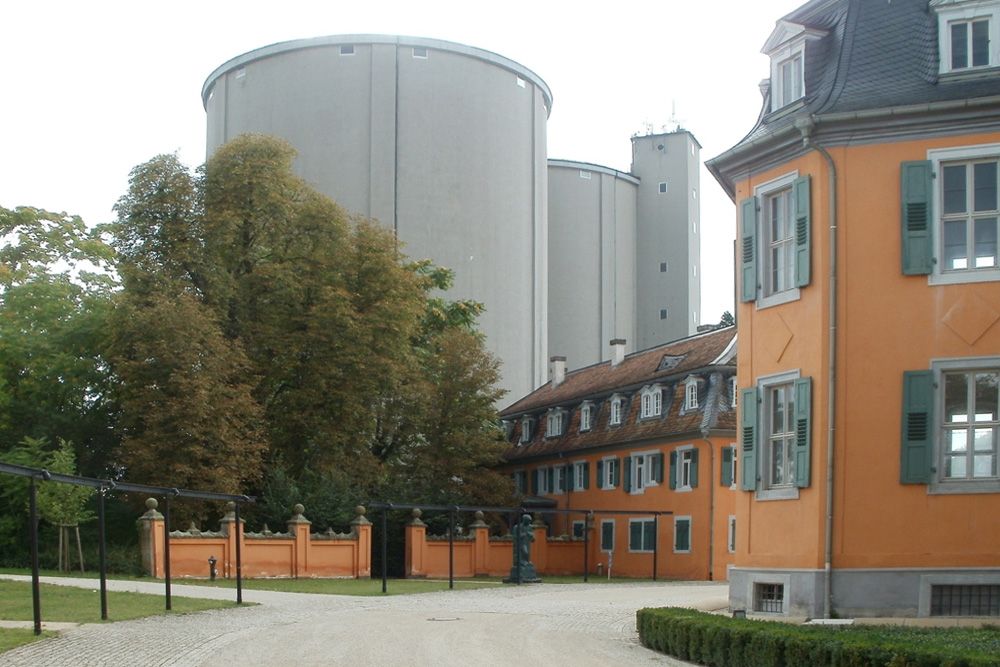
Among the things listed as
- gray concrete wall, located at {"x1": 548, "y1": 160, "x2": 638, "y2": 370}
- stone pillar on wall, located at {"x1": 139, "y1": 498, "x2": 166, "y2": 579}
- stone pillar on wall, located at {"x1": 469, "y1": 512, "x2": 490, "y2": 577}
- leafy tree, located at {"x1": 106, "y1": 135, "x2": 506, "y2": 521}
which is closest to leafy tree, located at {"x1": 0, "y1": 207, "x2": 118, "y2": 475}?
leafy tree, located at {"x1": 106, "y1": 135, "x2": 506, "y2": 521}

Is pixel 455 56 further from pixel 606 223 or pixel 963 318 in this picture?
pixel 963 318

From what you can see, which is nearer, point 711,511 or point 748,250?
point 748,250

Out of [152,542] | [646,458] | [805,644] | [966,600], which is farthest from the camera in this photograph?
[646,458]

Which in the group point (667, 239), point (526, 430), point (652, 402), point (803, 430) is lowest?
point (526, 430)

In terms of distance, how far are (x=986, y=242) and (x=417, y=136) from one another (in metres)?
44.6

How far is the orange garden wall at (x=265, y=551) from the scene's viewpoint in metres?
37.8

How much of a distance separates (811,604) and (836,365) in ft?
12.2

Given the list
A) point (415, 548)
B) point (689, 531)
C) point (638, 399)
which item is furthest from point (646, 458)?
point (415, 548)

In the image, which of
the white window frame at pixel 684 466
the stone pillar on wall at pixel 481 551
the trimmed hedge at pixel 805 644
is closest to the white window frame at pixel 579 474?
the white window frame at pixel 684 466

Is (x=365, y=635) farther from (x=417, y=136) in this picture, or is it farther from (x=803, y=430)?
(x=417, y=136)

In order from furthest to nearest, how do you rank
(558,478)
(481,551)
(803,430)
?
1. (558,478)
2. (481,551)
3. (803,430)

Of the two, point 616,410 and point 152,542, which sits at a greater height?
point 616,410

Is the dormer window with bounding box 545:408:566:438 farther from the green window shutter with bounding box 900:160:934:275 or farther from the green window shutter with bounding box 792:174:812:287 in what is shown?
the green window shutter with bounding box 900:160:934:275

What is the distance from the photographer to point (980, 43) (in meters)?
21.3
